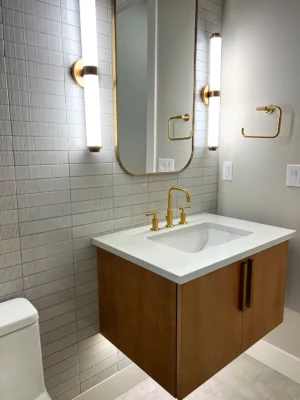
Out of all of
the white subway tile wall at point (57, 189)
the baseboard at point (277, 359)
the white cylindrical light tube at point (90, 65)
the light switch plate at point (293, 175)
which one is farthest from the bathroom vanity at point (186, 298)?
the white cylindrical light tube at point (90, 65)

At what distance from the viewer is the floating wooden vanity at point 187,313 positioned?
1.09 meters

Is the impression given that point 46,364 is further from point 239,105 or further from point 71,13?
point 239,105

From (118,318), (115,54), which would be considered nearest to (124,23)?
(115,54)

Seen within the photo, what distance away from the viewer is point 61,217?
51.7 inches

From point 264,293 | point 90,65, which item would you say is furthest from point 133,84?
point 264,293

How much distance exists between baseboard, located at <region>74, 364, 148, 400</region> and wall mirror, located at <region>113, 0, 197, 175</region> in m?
1.09

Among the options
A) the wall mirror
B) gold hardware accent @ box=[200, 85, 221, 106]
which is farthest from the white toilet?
gold hardware accent @ box=[200, 85, 221, 106]

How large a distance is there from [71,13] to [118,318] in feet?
4.28

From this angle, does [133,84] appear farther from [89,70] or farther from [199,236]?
[199,236]

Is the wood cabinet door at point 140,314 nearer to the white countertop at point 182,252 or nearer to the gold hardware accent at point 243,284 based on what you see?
the white countertop at point 182,252

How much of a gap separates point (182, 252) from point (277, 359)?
1.11 meters

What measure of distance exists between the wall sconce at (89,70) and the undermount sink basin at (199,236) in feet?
1.98

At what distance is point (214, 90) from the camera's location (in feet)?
5.73

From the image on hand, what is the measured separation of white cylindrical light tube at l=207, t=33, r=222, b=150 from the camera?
5.60ft
